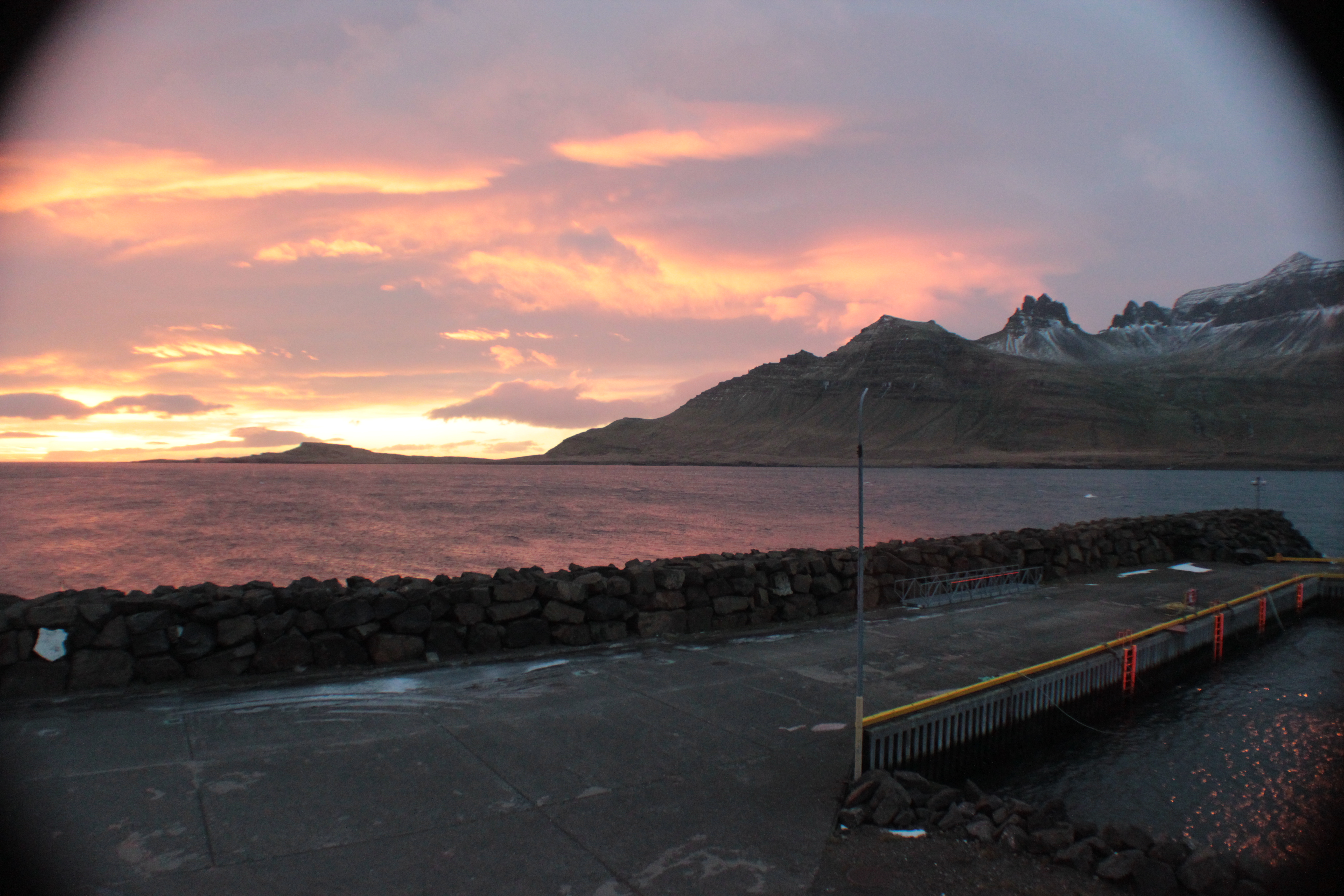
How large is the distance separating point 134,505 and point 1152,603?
301ft

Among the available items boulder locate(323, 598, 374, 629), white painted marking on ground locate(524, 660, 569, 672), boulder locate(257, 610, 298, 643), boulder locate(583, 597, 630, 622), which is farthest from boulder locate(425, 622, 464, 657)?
boulder locate(583, 597, 630, 622)

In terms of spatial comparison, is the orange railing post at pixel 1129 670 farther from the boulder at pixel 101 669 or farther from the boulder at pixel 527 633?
the boulder at pixel 101 669

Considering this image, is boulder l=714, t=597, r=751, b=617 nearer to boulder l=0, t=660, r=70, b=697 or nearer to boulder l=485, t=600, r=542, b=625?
boulder l=485, t=600, r=542, b=625

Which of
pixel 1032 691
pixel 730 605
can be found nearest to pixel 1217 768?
pixel 1032 691

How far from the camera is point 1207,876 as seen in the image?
4.54 m

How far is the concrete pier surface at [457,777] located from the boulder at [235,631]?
53 cm

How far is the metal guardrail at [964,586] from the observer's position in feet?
45.1

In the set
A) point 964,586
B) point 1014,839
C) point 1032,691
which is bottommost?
point 1032,691

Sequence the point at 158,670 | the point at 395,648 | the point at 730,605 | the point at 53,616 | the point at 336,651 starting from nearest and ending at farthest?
the point at 53,616 < the point at 158,670 < the point at 336,651 < the point at 395,648 < the point at 730,605

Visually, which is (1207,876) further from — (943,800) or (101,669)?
(101,669)

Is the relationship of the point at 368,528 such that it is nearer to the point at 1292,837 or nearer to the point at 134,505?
the point at 134,505

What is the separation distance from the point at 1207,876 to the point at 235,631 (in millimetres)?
8444

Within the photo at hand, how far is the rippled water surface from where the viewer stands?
36750 millimetres

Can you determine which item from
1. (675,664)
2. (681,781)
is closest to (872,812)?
(681,781)
